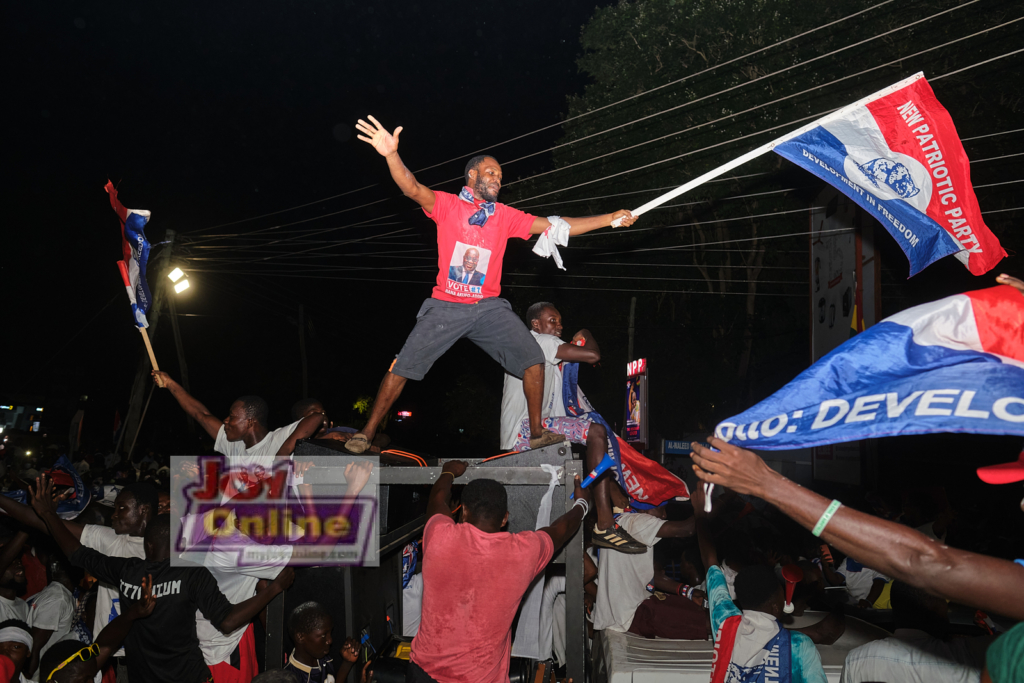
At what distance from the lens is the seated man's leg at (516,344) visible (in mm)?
4895

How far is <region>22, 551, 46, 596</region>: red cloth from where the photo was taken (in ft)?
20.6

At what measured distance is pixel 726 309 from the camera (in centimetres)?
2094

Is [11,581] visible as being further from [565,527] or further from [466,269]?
[565,527]

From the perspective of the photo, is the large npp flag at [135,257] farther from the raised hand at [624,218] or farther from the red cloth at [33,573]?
the raised hand at [624,218]

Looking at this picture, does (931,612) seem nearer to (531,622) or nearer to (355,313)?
(531,622)

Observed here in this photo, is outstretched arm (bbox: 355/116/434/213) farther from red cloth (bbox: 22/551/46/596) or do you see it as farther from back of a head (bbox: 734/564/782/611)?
red cloth (bbox: 22/551/46/596)

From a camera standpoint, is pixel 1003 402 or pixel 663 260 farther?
pixel 663 260

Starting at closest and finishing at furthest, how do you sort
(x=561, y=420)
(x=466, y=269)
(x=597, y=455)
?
(x=466, y=269) → (x=597, y=455) → (x=561, y=420)

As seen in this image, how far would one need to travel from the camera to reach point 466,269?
4.81m

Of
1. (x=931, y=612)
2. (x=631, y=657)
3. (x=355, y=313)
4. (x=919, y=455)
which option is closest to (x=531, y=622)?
(x=631, y=657)

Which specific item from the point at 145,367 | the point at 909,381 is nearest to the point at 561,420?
the point at 909,381

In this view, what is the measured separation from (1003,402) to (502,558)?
2.36 metres

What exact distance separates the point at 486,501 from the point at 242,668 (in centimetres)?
230

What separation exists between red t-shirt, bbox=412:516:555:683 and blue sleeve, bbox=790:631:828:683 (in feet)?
5.48
